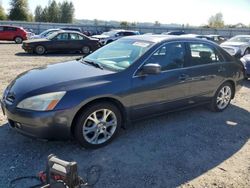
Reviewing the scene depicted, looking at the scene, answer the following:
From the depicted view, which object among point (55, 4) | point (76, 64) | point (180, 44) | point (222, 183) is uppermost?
point (55, 4)

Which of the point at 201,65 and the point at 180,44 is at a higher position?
the point at 180,44

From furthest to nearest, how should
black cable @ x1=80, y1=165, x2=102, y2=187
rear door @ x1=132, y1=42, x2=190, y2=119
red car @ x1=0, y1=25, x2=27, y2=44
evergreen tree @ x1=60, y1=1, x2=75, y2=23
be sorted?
1. evergreen tree @ x1=60, y1=1, x2=75, y2=23
2. red car @ x1=0, y1=25, x2=27, y2=44
3. rear door @ x1=132, y1=42, x2=190, y2=119
4. black cable @ x1=80, y1=165, x2=102, y2=187

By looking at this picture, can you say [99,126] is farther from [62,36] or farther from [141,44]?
[62,36]

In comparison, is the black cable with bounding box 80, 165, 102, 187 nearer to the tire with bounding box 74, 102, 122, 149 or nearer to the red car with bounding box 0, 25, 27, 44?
the tire with bounding box 74, 102, 122, 149

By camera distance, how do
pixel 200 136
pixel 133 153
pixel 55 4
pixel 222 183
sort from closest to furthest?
pixel 222 183, pixel 133 153, pixel 200 136, pixel 55 4

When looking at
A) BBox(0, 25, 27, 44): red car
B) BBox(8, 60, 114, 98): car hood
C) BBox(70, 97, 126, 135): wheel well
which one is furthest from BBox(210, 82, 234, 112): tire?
BBox(0, 25, 27, 44): red car

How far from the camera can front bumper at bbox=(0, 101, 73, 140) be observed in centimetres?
337

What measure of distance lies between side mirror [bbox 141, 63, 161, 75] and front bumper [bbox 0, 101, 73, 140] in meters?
1.32

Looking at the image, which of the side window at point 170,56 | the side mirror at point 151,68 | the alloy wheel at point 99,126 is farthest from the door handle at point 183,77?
the alloy wheel at point 99,126

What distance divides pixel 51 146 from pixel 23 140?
0.47 metres

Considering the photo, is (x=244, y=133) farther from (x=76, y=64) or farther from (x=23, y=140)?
(x=23, y=140)

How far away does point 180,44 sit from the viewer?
4715 mm

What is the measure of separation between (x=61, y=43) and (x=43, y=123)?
12910mm

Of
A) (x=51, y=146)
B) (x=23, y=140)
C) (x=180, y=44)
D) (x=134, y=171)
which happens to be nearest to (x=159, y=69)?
(x=180, y=44)
